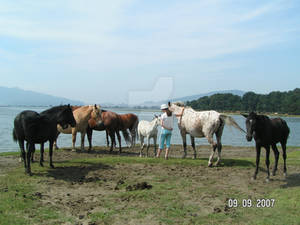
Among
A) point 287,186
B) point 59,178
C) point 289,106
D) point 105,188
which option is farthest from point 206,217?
point 289,106

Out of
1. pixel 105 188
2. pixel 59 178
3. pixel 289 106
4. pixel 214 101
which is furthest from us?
pixel 214 101

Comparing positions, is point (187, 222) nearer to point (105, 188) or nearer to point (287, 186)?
point (105, 188)

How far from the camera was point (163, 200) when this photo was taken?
646 centimetres

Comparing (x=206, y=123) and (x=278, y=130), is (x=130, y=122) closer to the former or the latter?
(x=206, y=123)

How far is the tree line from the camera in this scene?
117500 mm

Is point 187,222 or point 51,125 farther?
point 51,125

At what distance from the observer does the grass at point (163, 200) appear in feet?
17.8

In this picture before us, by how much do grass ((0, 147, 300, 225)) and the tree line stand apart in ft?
370

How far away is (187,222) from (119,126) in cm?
1175

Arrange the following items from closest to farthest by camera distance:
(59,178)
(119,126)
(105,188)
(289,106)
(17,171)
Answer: (105,188) → (59,178) → (17,171) → (119,126) → (289,106)

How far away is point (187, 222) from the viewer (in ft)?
17.2

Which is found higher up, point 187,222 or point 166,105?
point 166,105

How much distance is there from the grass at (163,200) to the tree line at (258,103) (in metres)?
113

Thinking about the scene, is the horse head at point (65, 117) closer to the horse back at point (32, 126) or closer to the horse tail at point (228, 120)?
the horse back at point (32, 126)
